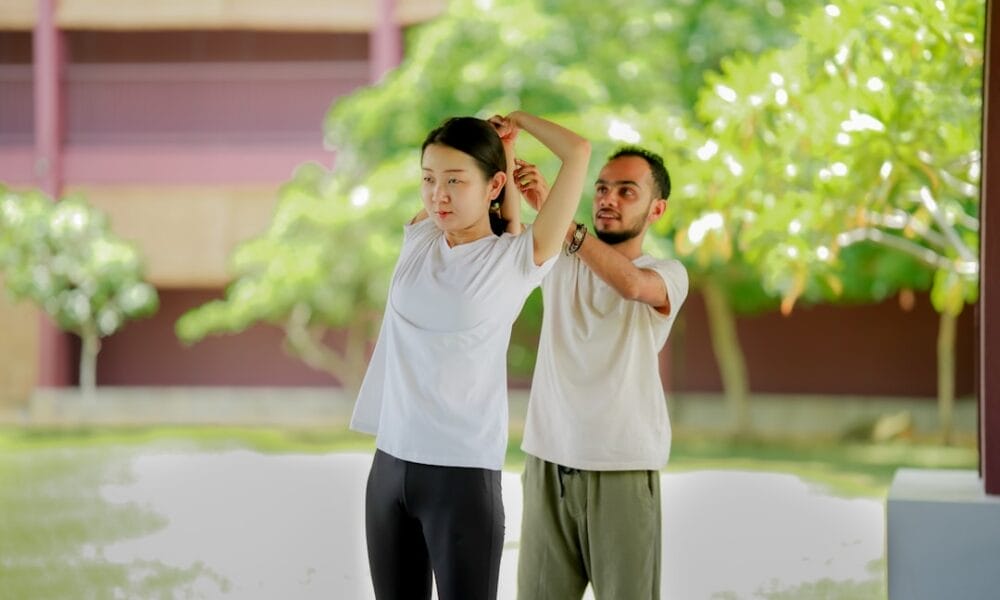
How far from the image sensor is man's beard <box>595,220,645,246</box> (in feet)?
8.04

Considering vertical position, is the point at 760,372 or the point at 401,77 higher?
the point at 401,77

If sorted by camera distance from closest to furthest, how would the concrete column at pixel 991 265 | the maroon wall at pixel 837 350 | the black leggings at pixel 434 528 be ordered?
the black leggings at pixel 434 528 → the concrete column at pixel 991 265 → the maroon wall at pixel 837 350

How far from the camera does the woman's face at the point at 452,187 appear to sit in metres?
1.98

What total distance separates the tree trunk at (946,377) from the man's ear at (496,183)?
9.12 m

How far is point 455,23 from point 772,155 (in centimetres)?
590

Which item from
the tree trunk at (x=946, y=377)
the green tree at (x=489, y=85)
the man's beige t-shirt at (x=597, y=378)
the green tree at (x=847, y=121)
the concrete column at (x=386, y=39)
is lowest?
the tree trunk at (x=946, y=377)

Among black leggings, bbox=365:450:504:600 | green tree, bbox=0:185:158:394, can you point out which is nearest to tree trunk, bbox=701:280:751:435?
green tree, bbox=0:185:158:394

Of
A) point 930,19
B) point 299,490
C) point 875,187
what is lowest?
point 299,490

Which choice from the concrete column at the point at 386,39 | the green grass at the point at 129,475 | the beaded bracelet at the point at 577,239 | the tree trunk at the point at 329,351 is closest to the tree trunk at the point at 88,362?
the green grass at the point at 129,475

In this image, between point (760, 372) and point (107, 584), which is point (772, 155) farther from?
point (760, 372)

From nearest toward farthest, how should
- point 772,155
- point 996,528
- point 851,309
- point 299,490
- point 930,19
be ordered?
point 996,528
point 930,19
point 772,155
point 299,490
point 851,309

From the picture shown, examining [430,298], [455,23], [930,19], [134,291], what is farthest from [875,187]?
[134,291]

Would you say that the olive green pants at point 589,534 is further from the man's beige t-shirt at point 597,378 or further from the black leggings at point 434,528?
the black leggings at point 434,528

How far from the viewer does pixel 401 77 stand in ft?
36.0
